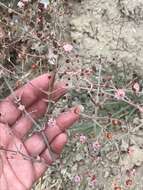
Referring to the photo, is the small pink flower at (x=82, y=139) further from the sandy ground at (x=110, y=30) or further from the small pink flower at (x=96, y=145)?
the sandy ground at (x=110, y=30)

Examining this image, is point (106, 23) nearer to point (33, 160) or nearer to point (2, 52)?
point (2, 52)

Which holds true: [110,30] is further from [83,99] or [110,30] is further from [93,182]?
[93,182]

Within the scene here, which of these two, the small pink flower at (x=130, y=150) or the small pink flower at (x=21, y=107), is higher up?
the small pink flower at (x=21, y=107)

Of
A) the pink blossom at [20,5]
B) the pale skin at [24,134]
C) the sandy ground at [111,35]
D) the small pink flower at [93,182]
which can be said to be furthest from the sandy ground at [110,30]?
the pale skin at [24,134]

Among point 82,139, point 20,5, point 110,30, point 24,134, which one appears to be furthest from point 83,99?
point 24,134

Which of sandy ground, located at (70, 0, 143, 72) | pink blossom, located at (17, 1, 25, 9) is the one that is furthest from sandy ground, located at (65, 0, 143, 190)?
pink blossom, located at (17, 1, 25, 9)

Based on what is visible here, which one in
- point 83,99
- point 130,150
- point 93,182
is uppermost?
point 83,99

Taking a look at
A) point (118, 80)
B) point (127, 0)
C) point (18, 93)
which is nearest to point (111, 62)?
point (118, 80)

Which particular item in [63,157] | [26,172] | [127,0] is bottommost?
[63,157]
